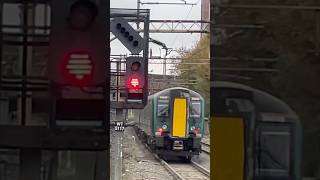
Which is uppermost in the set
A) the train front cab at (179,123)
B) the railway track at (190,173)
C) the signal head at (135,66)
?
the signal head at (135,66)

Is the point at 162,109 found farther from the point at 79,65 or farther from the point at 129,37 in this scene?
→ the point at 79,65

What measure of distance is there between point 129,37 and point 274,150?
3.86 meters

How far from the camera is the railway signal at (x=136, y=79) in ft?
22.6

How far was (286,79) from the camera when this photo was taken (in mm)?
1983

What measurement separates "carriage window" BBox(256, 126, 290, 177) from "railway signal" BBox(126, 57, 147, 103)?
15.7ft

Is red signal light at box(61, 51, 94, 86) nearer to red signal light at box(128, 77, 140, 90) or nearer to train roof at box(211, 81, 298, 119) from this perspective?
train roof at box(211, 81, 298, 119)

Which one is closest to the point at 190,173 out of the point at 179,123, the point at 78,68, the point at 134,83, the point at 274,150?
the point at 179,123

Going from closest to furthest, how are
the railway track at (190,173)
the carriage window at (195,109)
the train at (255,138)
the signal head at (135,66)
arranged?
the train at (255,138) → the signal head at (135,66) → the railway track at (190,173) → the carriage window at (195,109)

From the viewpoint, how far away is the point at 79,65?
1818 mm

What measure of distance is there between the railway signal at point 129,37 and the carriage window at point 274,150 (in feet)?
9.19

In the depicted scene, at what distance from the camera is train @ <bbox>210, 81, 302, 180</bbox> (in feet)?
6.44

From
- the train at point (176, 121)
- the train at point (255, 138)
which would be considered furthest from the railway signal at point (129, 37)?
the train at point (176, 121)

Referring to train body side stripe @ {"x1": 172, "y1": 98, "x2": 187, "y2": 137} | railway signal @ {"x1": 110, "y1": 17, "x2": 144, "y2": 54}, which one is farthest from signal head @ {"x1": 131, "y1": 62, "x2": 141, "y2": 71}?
train body side stripe @ {"x1": 172, "y1": 98, "x2": 187, "y2": 137}

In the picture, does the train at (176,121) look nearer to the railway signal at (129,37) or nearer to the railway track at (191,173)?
the railway track at (191,173)
